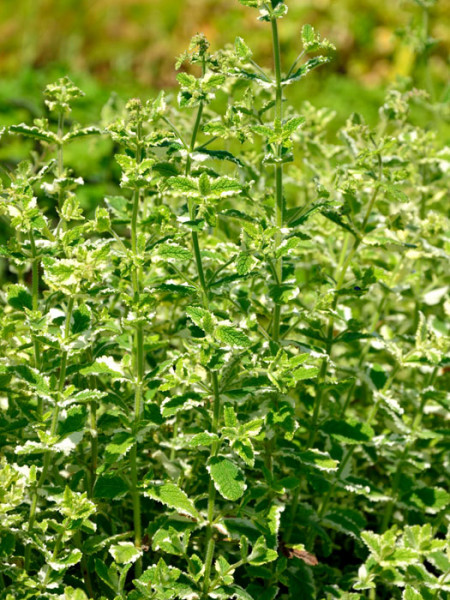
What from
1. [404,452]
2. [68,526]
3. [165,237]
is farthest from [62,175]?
[404,452]

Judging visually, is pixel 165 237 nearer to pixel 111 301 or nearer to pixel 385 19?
pixel 111 301

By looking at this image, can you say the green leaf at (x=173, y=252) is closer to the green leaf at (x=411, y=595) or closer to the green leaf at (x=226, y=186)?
the green leaf at (x=226, y=186)

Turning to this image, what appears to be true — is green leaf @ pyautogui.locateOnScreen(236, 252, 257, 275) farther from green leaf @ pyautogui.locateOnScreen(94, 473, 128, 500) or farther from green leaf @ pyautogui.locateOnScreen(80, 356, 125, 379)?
green leaf @ pyautogui.locateOnScreen(94, 473, 128, 500)

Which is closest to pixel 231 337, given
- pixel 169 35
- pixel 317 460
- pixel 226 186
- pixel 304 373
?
pixel 304 373

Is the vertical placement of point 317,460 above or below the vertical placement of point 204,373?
below

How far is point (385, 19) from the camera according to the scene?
27.0ft

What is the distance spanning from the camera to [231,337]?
4.84 feet

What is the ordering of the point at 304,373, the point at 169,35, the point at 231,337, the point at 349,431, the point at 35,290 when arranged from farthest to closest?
the point at 169,35, the point at 349,431, the point at 35,290, the point at 304,373, the point at 231,337

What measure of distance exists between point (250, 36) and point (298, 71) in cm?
676

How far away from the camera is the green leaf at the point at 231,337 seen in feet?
4.82

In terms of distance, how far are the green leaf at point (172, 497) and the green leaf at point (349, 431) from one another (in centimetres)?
44

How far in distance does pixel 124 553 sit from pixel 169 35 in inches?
310

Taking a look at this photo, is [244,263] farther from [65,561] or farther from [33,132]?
[65,561]

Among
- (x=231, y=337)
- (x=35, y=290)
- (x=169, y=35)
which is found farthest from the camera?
(x=169, y=35)
